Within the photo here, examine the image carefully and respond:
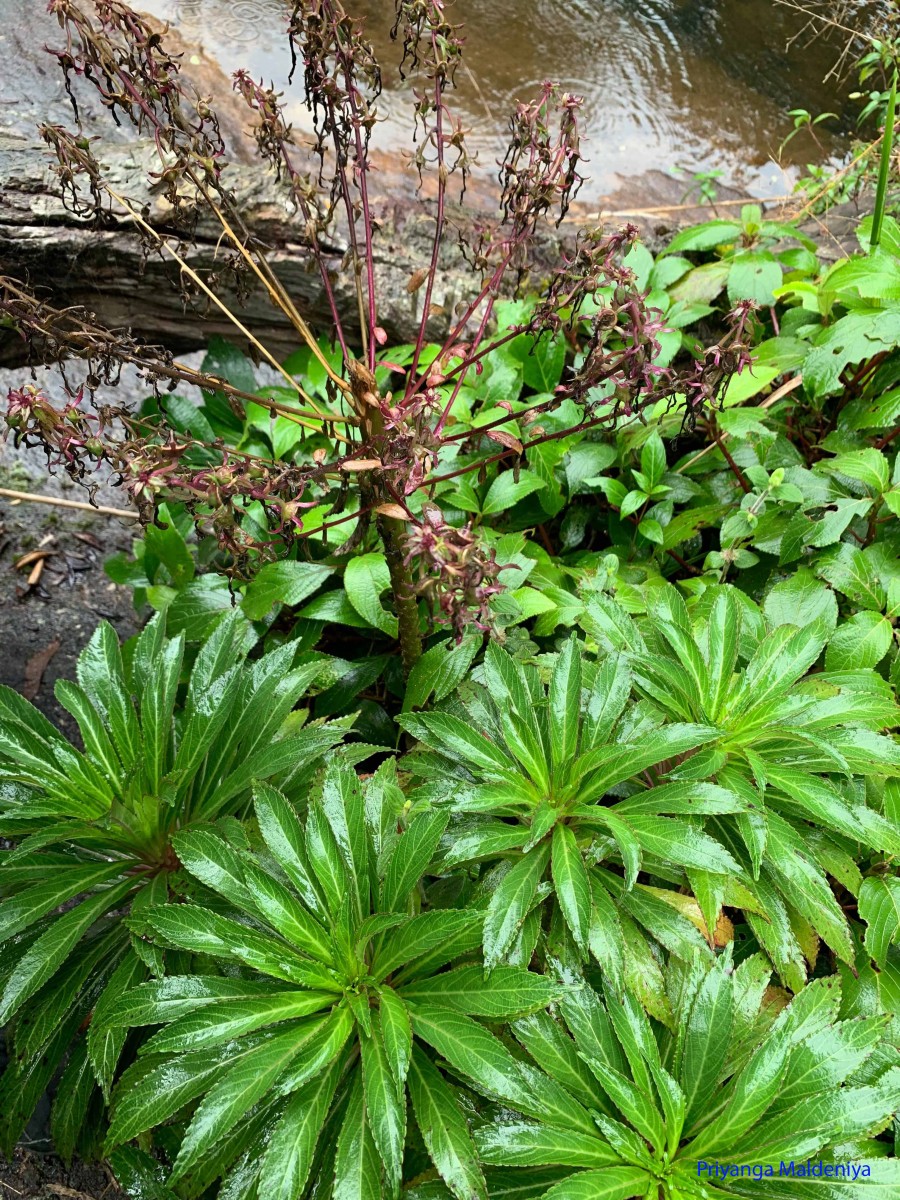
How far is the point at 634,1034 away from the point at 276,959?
0.63 meters

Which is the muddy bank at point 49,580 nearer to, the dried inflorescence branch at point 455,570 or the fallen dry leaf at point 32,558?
the fallen dry leaf at point 32,558

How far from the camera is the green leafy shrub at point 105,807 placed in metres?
1.60

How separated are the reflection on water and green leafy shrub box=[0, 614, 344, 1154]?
4972 mm

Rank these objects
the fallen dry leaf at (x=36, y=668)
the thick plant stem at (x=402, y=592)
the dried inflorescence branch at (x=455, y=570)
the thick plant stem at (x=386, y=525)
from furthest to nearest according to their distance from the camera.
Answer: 1. the fallen dry leaf at (x=36, y=668)
2. the thick plant stem at (x=402, y=592)
3. the thick plant stem at (x=386, y=525)
4. the dried inflorescence branch at (x=455, y=570)

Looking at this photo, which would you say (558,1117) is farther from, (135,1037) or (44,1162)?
(44,1162)

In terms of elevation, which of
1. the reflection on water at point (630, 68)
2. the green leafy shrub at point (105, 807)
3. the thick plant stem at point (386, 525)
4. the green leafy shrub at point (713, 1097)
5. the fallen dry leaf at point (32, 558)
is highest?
the reflection on water at point (630, 68)

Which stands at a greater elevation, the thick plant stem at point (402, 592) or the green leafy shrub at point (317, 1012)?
the thick plant stem at point (402, 592)

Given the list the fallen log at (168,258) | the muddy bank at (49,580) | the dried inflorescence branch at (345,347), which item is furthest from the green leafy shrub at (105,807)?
the fallen log at (168,258)

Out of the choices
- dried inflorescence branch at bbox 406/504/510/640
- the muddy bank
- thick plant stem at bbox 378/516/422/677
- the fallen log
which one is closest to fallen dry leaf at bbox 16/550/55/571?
the muddy bank

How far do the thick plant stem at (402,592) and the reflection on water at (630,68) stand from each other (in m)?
4.75

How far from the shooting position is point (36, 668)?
3.01 meters

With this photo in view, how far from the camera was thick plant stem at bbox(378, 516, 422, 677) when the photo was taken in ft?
5.57

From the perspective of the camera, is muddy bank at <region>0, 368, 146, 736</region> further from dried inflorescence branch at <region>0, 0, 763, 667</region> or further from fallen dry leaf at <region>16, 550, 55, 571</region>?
dried inflorescence branch at <region>0, 0, 763, 667</region>

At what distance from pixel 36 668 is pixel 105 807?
154 centimetres
